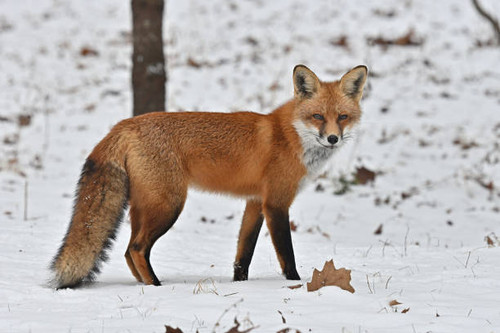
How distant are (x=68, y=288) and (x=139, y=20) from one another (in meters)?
4.63

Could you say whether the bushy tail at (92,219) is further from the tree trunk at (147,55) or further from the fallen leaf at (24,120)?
the fallen leaf at (24,120)

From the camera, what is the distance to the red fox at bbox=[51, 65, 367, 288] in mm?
4277

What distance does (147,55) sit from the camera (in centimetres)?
760

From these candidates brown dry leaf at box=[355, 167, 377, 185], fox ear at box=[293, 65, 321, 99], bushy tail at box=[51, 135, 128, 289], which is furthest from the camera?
brown dry leaf at box=[355, 167, 377, 185]

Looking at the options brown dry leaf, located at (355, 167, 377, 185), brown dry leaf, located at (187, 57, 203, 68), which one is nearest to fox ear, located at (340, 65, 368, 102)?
brown dry leaf, located at (355, 167, 377, 185)

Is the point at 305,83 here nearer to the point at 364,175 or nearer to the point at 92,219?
the point at 92,219

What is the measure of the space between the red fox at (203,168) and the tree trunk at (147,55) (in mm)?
2976

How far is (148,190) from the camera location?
14.4 feet

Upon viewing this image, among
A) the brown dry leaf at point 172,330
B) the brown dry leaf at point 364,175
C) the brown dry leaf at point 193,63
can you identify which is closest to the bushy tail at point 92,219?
the brown dry leaf at point 172,330

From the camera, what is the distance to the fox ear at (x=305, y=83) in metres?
4.82

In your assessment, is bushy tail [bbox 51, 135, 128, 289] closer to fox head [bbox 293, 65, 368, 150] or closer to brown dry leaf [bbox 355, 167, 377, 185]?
fox head [bbox 293, 65, 368, 150]

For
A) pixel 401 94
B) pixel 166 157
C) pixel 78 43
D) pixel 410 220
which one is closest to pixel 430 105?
pixel 401 94

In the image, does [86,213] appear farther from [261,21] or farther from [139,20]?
[261,21]

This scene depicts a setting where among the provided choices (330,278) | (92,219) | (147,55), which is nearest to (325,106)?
(330,278)
